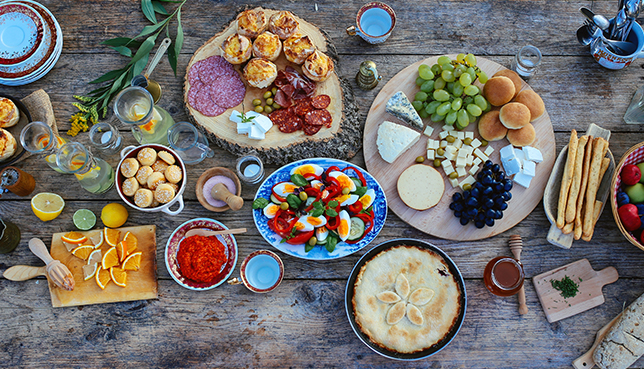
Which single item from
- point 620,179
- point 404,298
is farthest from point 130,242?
point 620,179

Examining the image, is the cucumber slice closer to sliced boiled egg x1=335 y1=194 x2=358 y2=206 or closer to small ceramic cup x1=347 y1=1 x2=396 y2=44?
sliced boiled egg x1=335 y1=194 x2=358 y2=206

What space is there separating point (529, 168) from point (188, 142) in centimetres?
196

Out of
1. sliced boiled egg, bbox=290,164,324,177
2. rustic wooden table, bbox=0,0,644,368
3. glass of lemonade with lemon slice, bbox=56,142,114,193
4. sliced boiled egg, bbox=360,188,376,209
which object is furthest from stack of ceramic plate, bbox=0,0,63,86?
sliced boiled egg, bbox=360,188,376,209

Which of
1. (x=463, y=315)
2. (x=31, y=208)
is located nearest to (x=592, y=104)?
(x=463, y=315)

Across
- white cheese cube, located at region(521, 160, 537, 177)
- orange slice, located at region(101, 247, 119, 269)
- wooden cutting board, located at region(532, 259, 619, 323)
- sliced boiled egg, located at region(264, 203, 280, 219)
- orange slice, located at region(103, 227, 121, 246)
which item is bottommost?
wooden cutting board, located at region(532, 259, 619, 323)

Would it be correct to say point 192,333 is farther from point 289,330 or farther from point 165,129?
point 165,129

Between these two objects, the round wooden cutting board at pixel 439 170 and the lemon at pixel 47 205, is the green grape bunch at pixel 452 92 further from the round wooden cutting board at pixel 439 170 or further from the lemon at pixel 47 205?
the lemon at pixel 47 205

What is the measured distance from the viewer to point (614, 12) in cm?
238

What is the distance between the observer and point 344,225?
6.42 ft

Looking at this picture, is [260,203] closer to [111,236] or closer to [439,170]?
[111,236]

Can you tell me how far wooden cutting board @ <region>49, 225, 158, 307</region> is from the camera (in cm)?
205

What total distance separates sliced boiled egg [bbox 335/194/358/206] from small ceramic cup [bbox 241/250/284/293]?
47 centimetres

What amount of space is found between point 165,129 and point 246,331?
1.27 metres

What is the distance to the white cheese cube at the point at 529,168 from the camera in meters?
2.09
